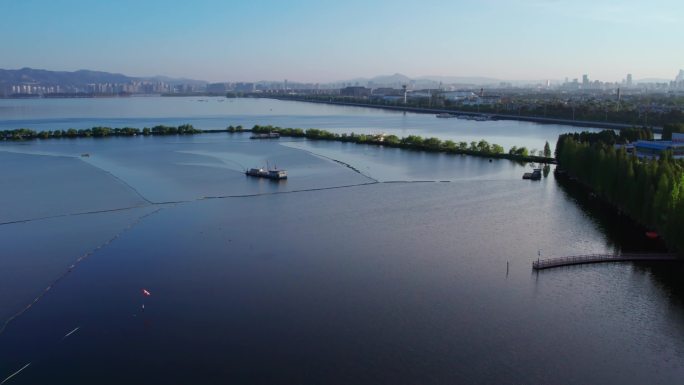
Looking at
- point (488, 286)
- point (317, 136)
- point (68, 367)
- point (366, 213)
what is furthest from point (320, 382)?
point (317, 136)

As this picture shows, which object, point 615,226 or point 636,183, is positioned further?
point 636,183

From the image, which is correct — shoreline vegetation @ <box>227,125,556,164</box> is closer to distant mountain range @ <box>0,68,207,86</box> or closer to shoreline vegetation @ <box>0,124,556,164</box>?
shoreline vegetation @ <box>0,124,556,164</box>

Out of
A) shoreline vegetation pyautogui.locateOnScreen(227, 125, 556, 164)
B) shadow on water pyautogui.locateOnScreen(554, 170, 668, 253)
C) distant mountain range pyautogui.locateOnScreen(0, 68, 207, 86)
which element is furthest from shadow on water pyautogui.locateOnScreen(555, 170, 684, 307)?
distant mountain range pyautogui.locateOnScreen(0, 68, 207, 86)

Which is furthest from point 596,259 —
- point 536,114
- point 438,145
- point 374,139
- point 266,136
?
point 536,114

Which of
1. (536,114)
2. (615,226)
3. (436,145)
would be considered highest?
(536,114)

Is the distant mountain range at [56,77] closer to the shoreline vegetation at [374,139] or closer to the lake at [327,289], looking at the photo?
the shoreline vegetation at [374,139]

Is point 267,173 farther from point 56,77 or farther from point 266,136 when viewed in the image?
point 56,77

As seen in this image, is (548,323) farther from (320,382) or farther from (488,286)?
(320,382)

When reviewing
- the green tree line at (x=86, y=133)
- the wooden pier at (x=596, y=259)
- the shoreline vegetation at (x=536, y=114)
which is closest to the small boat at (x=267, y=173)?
the wooden pier at (x=596, y=259)
